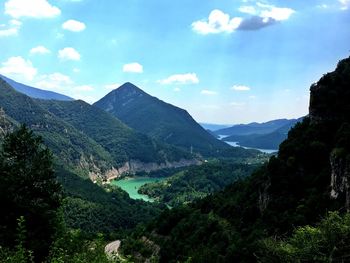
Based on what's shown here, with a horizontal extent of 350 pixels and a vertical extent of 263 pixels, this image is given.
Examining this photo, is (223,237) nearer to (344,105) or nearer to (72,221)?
(344,105)

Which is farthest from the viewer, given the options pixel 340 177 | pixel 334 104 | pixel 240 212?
pixel 240 212

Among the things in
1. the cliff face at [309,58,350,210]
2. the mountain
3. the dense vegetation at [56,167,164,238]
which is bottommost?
the dense vegetation at [56,167,164,238]

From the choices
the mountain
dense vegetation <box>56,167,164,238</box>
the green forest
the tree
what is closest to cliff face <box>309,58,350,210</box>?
the mountain

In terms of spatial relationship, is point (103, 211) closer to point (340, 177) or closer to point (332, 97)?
point (332, 97)

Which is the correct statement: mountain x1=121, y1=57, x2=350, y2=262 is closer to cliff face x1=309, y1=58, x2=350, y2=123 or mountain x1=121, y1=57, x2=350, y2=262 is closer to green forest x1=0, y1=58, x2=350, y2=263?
cliff face x1=309, y1=58, x2=350, y2=123

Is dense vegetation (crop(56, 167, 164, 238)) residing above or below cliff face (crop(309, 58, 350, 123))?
below

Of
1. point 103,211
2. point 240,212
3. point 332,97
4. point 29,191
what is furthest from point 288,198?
point 103,211

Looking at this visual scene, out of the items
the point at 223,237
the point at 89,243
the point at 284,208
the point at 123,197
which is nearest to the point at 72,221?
the point at 123,197
